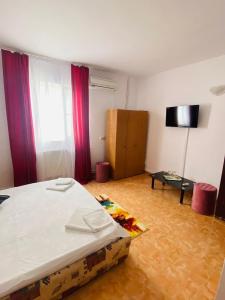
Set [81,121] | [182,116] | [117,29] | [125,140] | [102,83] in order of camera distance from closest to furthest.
→ [117,29] → [182,116] → [81,121] → [102,83] → [125,140]

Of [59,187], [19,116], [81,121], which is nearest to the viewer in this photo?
[59,187]

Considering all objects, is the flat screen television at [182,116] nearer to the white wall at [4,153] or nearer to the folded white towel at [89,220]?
the folded white towel at [89,220]

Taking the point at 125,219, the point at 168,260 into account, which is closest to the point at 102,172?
the point at 125,219

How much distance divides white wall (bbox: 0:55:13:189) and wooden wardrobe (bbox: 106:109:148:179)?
2069 millimetres

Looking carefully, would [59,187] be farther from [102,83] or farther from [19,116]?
[102,83]

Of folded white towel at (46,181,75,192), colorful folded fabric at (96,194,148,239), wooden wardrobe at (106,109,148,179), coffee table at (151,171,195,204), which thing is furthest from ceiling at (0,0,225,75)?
colorful folded fabric at (96,194,148,239)

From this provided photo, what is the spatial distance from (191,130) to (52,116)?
2.83m

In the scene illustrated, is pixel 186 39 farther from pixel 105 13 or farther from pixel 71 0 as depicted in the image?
pixel 71 0

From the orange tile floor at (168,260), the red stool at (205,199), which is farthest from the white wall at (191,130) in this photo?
the orange tile floor at (168,260)

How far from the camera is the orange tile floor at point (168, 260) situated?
143cm

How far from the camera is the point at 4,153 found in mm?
2959

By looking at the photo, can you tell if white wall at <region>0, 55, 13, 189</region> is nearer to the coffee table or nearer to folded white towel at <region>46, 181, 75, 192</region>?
folded white towel at <region>46, 181, 75, 192</region>

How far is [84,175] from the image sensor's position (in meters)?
3.72

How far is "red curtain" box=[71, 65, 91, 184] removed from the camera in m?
3.33
